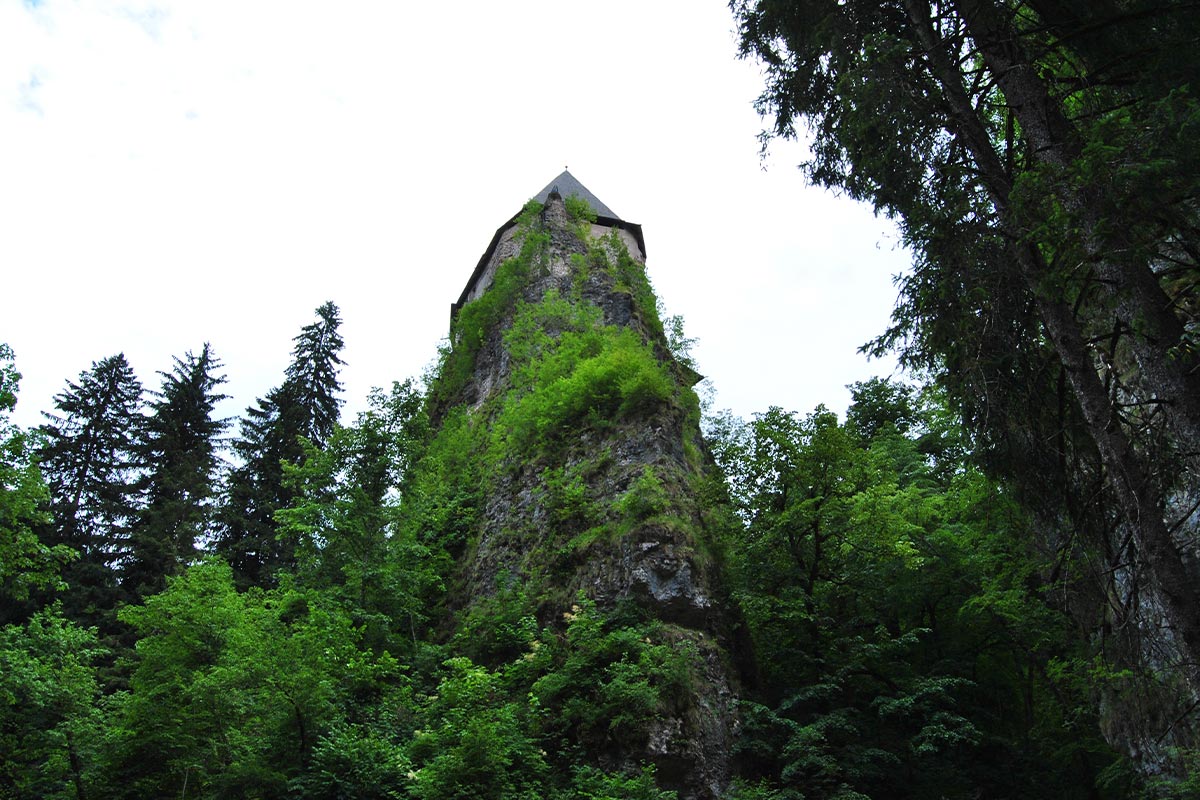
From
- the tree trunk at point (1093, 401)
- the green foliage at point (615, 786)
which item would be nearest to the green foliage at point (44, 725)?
the green foliage at point (615, 786)

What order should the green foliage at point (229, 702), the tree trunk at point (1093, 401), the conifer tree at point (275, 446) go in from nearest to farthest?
the tree trunk at point (1093, 401) → the green foliage at point (229, 702) → the conifer tree at point (275, 446)

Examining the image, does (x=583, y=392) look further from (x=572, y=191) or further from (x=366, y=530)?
(x=572, y=191)

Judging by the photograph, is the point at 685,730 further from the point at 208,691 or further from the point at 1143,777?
the point at 208,691

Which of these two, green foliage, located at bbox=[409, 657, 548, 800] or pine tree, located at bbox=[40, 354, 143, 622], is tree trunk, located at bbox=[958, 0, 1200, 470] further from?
pine tree, located at bbox=[40, 354, 143, 622]

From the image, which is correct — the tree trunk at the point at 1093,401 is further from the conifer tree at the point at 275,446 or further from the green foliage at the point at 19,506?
the conifer tree at the point at 275,446

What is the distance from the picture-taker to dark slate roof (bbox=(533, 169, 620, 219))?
32.2 meters

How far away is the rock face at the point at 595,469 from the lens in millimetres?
11156

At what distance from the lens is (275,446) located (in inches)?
952

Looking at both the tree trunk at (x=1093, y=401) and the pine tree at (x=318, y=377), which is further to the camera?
the pine tree at (x=318, y=377)

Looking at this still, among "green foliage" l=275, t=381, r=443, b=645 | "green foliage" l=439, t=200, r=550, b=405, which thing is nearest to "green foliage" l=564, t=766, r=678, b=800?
"green foliage" l=275, t=381, r=443, b=645

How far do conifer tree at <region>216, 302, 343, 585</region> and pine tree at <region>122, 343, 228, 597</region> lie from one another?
2.64 ft

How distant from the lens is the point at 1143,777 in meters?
9.02

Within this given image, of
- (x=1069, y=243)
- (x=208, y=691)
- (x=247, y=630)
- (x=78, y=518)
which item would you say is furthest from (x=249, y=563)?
(x=1069, y=243)

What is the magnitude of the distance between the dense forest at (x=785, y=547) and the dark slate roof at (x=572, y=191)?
1186 centimetres
